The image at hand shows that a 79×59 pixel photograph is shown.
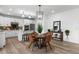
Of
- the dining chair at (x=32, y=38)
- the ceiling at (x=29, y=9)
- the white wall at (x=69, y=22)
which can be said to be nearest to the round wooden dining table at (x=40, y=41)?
the dining chair at (x=32, y=38)

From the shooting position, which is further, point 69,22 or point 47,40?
point 69,22

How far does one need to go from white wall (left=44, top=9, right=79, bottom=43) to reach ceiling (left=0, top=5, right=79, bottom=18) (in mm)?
177

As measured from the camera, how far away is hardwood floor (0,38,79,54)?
3244 millimetres

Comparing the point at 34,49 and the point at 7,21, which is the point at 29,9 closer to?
the point at 7,21

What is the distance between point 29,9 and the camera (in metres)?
3.21

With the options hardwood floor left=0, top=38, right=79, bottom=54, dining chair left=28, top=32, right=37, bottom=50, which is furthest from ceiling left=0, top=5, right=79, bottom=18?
hardwood floor left=0, top=38, right=79, bottom=54

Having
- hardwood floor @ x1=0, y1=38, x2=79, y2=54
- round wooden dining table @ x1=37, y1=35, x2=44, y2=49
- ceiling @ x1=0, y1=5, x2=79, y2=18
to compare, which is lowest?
hardwood floor @ x1=0, y1=38, x2=79, y2=54

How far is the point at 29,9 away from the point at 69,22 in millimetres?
1502

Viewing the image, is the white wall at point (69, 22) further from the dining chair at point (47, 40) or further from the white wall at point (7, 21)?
the white wall at point (7, 21)

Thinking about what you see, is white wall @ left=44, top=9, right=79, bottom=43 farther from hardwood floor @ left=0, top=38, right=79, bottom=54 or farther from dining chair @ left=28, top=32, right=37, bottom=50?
dining chair @ left=28, top=32, right=37, bottom=50

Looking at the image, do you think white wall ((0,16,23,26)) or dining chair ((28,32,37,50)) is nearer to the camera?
white wall ((0,16,23,26))

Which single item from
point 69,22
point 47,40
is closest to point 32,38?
point 47,40
